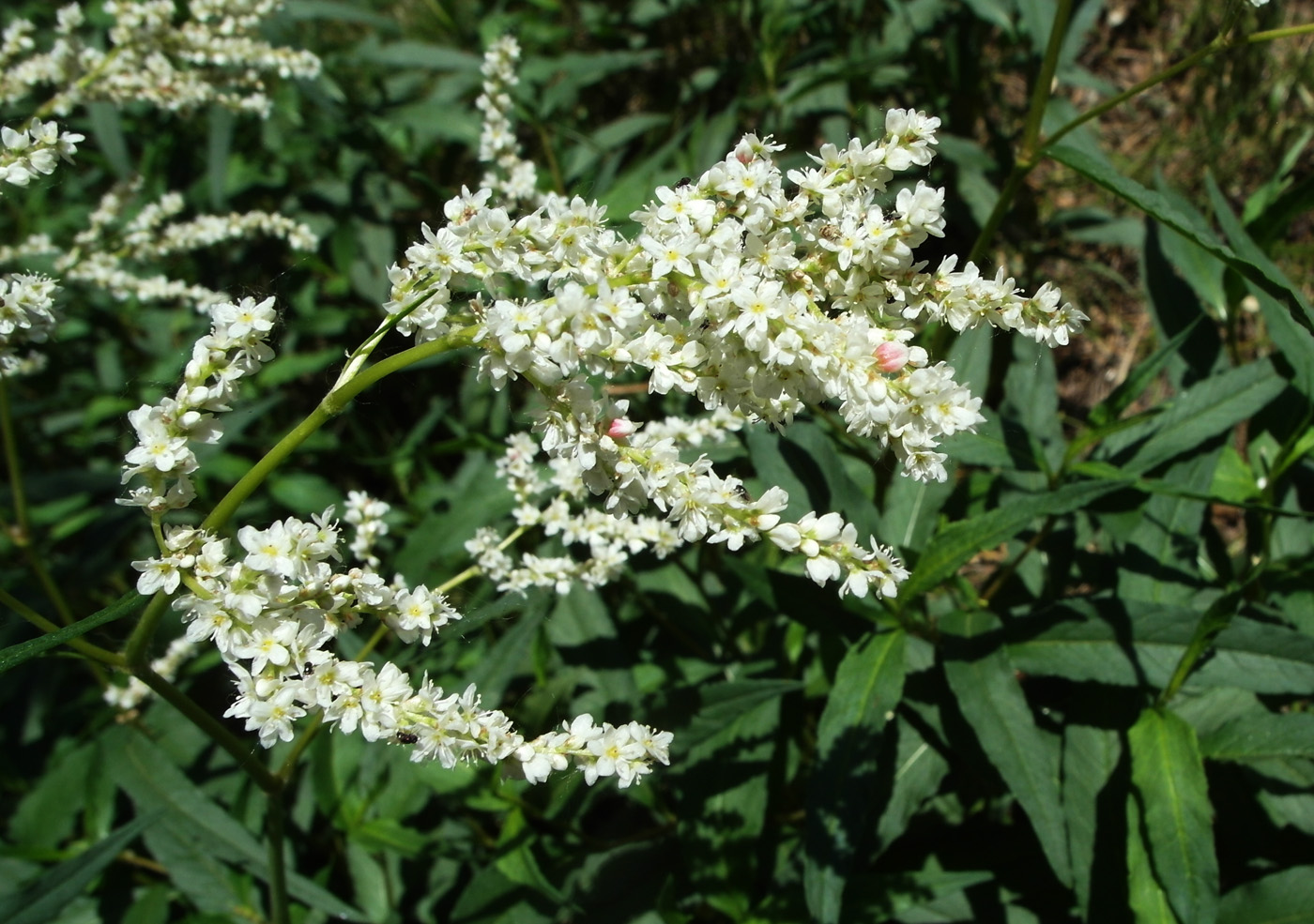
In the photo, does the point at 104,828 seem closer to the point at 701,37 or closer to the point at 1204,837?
the point at 1204,837

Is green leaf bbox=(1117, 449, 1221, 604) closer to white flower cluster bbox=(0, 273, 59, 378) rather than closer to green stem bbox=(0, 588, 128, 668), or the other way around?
green stem bbox=(0, 588, 128, 668)

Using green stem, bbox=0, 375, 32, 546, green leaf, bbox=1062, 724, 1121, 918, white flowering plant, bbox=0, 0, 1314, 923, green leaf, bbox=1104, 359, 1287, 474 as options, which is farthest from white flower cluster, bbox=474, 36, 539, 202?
green leaf, bbox=1062, 724, 1121, 918

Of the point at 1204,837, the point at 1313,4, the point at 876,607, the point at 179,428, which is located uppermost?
the point at 1313,4

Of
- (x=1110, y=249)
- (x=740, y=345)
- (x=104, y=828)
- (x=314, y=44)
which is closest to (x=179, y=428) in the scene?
(x=740, y=345)

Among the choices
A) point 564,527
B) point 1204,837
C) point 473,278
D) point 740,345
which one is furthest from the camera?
point 564,527

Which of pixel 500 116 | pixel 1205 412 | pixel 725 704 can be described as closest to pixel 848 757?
pixel 725 704

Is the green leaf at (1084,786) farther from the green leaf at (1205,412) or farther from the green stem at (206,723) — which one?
the green stem at (206,723)

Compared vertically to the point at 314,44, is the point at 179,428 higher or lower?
lower
